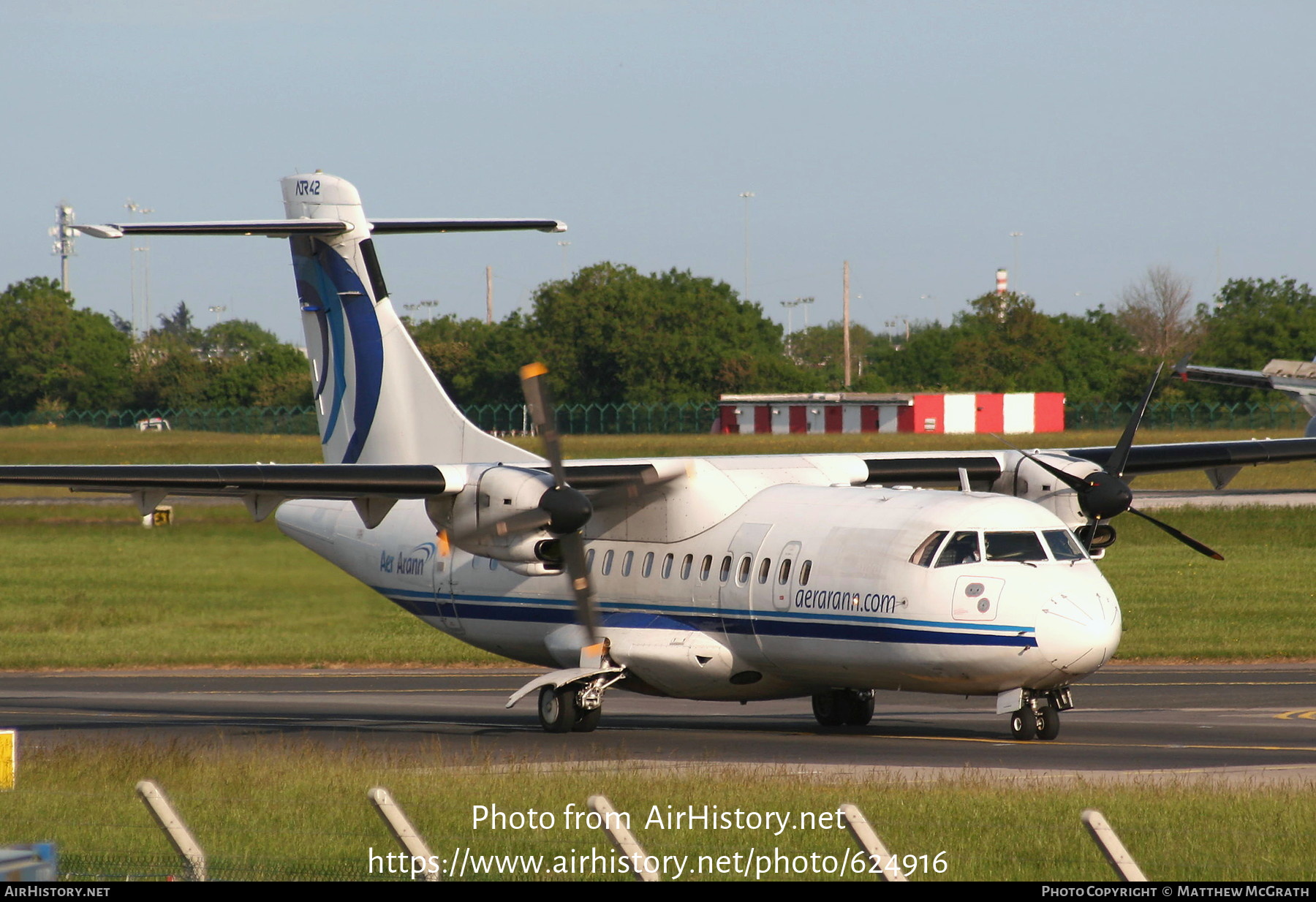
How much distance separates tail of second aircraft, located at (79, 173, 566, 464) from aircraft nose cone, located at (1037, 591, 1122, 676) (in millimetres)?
9811

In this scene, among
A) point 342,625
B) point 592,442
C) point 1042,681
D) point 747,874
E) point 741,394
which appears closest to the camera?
point 747,874

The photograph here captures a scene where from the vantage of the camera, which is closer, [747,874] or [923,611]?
[747,874]

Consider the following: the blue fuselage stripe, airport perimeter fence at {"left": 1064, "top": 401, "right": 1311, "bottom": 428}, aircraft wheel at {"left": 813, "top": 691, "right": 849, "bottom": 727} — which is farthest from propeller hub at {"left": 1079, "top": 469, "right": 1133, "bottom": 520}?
airport perimeter fence at {"left": 1064, "top": 401, "right": 1311, "bottom": 428}

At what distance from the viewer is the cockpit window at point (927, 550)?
17.2m

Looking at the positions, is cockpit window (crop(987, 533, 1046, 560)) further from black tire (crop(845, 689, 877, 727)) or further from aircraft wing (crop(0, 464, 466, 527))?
aircraft wing (crop(0, 464, 466, 527))

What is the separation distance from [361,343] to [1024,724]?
484 inches

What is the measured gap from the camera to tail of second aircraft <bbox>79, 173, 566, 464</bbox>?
79.9 feet

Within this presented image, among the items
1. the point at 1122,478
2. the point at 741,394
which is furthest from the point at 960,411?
the point at 1122,478

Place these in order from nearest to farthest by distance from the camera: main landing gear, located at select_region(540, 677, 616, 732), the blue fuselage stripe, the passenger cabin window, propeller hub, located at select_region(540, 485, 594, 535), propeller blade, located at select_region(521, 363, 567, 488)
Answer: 1. the blue fuselage stripe
2. propeller hub, located at select_region(540, 485, 594, 535)
3. propeller blade, located at select_region(521, 363, 567, 488)
4. the passenger cabin window
5. main landing gear, located at select_region(540, 677, 616, 732)

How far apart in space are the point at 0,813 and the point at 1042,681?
32.9ft

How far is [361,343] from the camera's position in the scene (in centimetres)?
2502

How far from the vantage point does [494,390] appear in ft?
341

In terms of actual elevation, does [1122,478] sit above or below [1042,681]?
above

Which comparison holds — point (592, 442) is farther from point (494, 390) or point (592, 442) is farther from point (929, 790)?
point (929, 790)
